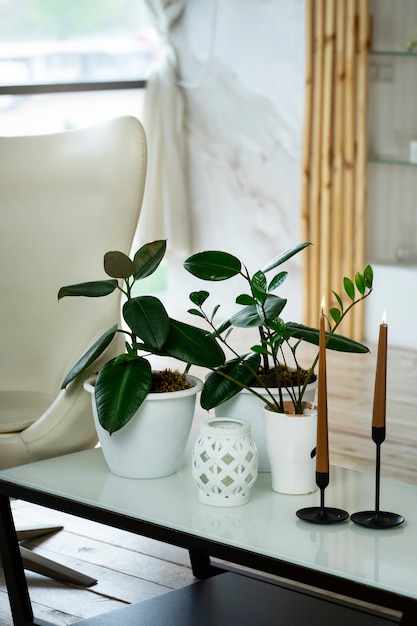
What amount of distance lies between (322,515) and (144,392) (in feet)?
1.24

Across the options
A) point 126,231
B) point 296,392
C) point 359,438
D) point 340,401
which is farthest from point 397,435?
point 296,392

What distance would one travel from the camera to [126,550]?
2539mm

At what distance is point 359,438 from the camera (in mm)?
3449

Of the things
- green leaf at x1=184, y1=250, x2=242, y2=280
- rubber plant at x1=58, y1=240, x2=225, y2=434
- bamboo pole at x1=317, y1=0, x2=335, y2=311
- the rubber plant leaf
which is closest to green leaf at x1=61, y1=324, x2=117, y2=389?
rubber plant at x1=58, y1=240, x2=225, y2=434

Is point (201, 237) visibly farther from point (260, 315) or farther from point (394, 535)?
point (394, 535)

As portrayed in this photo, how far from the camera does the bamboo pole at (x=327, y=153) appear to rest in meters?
4.63

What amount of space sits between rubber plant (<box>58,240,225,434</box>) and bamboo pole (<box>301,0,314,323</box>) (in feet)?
9.88

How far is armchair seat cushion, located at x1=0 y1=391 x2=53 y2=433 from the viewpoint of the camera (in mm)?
2285

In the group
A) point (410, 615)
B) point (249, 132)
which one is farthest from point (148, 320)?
point (249, 132)

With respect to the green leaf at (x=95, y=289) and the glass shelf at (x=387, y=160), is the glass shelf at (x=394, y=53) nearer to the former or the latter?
the glass shelf at (x=387, y=160)

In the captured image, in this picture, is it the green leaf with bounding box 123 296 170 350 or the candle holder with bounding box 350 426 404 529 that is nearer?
the candle holder with bounding box 350 426 404 529

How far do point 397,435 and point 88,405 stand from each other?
154 centimetres

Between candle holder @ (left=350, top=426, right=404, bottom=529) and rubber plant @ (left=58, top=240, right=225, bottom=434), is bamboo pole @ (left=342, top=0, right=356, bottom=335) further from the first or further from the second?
candle holder @ (left=350, top=426, right=404, bottom=529)

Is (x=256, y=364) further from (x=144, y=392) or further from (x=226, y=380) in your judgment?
(x=144, y=392)
